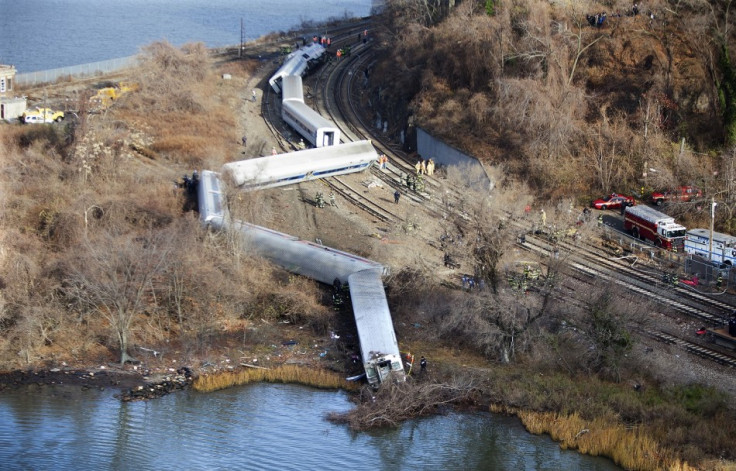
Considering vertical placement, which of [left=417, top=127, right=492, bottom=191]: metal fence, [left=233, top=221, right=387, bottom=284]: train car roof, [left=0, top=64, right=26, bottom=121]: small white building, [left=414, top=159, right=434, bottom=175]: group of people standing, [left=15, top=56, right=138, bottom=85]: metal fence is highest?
[left=15, top=56, right=138, bottom=85]: metal fence

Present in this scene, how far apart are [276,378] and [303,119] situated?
23549 mm

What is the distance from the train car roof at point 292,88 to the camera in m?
55.4

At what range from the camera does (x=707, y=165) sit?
4381 centimetres

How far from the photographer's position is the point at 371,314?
31062mm

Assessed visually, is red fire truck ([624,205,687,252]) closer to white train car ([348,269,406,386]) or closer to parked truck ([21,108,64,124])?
white train car ([348,269,406,386])

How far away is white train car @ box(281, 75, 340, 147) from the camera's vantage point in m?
49.7

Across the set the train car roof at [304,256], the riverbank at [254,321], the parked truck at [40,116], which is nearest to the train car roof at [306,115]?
the riverbank at [254,321]

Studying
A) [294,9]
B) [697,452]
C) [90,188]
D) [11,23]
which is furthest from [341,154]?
[294,9]

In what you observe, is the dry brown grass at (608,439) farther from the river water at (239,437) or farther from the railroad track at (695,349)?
the railroad track at (695,349)

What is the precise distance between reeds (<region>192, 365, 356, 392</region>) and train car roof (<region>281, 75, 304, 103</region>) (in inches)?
1070

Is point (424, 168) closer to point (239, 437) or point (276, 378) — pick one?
point (276, 378)

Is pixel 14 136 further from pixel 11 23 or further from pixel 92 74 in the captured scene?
pixel 11 23

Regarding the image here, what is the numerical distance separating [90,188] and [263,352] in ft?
50.2

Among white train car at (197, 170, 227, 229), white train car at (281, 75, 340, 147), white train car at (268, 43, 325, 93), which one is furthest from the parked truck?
white train car at (197, 170, 227, 229)
